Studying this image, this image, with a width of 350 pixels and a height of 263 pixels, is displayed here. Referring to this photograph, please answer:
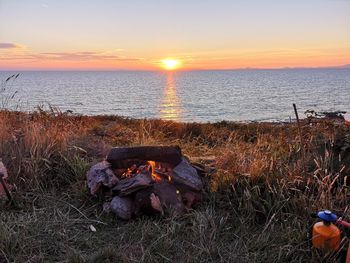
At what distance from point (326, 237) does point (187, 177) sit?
1.68 meters

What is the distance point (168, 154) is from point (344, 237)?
2110mm

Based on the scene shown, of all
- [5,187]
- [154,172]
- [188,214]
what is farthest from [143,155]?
[5,187]

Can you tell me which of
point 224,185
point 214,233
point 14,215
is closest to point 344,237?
point 214,233

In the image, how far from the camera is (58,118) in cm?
730

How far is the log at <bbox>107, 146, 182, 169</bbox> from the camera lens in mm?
4547

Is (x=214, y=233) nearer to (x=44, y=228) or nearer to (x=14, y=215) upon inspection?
(x=44, y=228)

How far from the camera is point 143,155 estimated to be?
14.9 feet

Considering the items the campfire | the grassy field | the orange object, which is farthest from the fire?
the orange object

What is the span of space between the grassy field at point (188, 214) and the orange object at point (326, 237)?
9 centimetres

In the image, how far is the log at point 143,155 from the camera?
14.9ft

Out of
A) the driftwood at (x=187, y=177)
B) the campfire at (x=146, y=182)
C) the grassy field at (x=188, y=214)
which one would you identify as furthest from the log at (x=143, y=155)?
the grassy field at (x=188, y=214)

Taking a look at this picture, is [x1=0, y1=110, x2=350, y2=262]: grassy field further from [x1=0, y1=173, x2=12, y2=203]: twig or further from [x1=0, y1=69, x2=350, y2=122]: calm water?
[x1=0, y1=69, x2=350, y2=122]: calm water

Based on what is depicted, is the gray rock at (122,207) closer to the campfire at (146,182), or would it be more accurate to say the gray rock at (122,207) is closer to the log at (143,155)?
the campfire at (146,182)

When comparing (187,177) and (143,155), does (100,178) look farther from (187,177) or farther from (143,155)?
(187,177)
